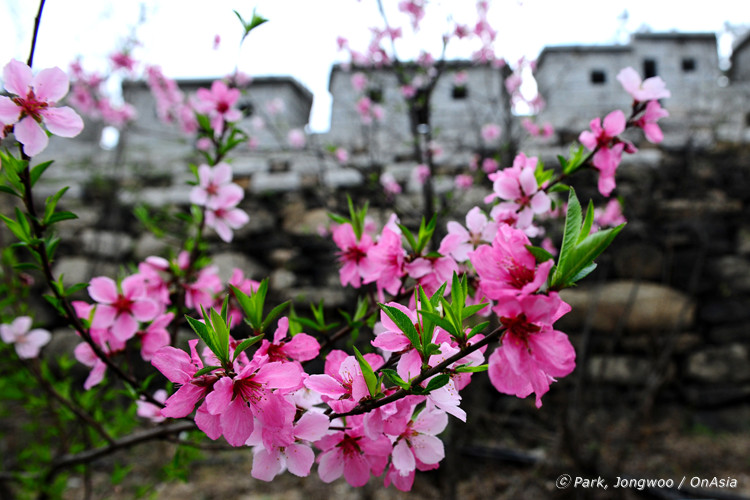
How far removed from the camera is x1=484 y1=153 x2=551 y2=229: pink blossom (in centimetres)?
78

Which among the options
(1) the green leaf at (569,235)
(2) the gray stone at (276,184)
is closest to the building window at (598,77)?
(2) the gray stone at (276,184)

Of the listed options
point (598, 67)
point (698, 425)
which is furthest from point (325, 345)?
Answer: point (598, 67)

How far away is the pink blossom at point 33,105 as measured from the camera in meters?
0.63

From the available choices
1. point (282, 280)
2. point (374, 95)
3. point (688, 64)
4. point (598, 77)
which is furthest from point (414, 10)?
point (688, 64)

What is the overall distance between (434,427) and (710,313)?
382 centimetres

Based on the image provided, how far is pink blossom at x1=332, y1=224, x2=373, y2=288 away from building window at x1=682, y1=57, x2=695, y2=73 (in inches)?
268

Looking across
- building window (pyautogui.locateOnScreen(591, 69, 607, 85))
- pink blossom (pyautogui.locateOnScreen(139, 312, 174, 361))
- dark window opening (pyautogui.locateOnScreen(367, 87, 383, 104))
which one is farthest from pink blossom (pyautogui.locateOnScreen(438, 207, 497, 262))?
building window (pyautogui.locateOnScreen(591, 69, 607, 85))

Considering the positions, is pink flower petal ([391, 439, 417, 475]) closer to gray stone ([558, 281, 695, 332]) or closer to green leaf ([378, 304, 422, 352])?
green leaf ([378, 304, 422, 352])

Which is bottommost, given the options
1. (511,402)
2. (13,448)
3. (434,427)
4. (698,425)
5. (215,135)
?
(698,425)

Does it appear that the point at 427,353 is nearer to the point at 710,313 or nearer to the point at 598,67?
the point at 710,313

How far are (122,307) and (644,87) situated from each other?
1.07 meters

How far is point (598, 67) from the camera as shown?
5.38 meters

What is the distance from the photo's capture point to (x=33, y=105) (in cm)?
65

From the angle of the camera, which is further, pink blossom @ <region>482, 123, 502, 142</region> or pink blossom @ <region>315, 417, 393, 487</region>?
pink blossom @ <region>482, 123, 502, 142</region>
